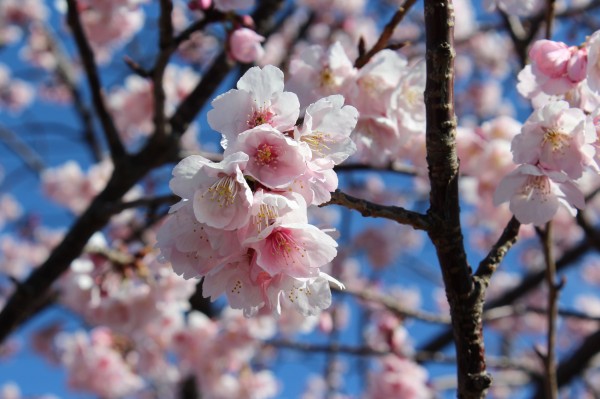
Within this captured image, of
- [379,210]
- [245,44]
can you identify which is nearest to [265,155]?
[379,210]

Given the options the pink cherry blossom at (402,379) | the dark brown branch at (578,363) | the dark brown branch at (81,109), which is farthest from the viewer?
the dark brown branch at (81,109)

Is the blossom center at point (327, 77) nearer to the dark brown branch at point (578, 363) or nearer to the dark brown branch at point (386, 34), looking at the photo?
the dark brown branch at point (386, 34)

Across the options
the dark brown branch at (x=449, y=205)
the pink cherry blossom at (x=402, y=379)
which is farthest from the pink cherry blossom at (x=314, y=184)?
the pink cherry blossom at (x=402, y=379)

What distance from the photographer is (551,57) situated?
1150mm

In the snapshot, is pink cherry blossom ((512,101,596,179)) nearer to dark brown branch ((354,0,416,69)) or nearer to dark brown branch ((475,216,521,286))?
dark brown branch ((475,216,521,286))

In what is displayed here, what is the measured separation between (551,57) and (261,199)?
720 millimetres


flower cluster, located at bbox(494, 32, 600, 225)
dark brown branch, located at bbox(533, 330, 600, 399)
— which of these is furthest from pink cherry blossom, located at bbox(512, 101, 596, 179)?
dark brown branch, located at bbox(533, 330, 600, 399)

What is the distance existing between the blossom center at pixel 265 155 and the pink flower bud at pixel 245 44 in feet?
2.84

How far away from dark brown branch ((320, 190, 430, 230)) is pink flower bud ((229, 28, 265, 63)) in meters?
0.85

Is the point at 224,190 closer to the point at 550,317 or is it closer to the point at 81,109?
the point at 550,317

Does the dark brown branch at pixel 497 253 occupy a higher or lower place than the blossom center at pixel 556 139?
lower

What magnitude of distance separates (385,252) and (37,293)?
4.19 meters

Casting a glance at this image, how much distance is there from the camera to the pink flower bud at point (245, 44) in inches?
64.1

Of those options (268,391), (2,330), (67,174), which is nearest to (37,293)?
(2,330)
